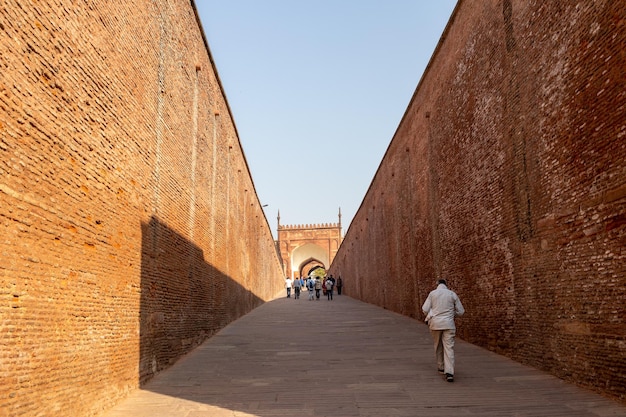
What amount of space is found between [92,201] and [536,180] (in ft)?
17.2

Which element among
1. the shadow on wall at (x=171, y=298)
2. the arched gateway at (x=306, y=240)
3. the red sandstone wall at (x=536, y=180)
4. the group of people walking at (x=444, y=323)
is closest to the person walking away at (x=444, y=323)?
the group of people walking at (x=444, y=323)

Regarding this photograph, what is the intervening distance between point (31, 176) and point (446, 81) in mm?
8603

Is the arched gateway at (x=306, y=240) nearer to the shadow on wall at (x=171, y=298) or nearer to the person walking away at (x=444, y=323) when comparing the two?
the shadow on wall at (x=171, y=298)

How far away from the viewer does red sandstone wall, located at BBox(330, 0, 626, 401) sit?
479 centimetres

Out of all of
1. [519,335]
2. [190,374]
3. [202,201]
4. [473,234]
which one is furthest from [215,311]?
[519,335]

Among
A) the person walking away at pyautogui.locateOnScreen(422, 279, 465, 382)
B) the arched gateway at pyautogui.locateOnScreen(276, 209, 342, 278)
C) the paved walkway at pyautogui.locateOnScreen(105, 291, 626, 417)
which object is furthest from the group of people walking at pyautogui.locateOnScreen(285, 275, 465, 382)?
the arched gateway at pyautogui.locateOnScreen(276, 209, 342, 278)

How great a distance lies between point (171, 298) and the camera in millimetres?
7242

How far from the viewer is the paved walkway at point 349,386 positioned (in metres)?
4.55

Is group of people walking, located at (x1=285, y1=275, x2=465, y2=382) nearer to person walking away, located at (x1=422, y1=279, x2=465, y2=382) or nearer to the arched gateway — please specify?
person walking away, located at (x1=422, y1=279, x2=465, y2=382)

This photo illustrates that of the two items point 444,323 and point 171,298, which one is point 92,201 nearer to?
point 171,298

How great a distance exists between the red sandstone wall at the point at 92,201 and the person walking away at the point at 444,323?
3.59 meters

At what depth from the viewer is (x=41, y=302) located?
362 centimetres

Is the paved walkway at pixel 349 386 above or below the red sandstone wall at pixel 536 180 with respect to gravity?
below

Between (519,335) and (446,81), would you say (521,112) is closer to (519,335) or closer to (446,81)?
(519,335)
